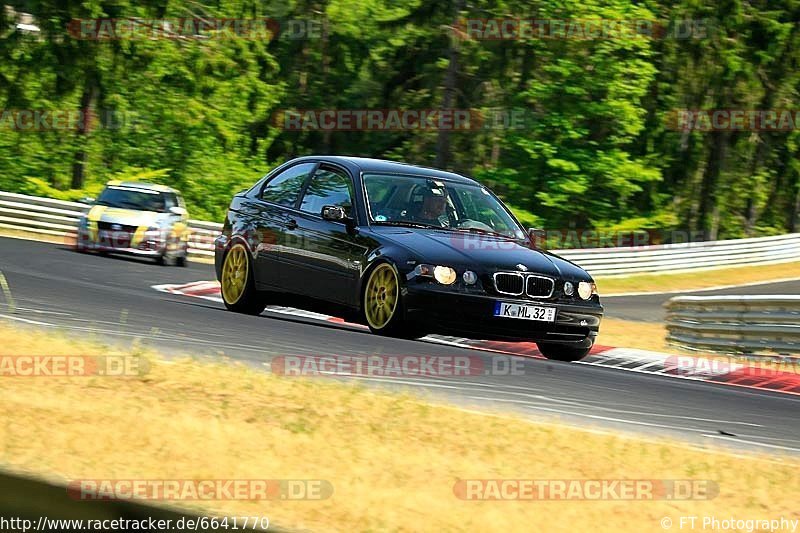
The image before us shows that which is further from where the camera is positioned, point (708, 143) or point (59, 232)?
point (708, 143)

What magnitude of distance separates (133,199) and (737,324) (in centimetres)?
1164

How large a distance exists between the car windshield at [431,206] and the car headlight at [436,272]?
1045 millimetres

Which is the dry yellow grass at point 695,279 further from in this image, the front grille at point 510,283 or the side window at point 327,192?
the front grille at point 510,283

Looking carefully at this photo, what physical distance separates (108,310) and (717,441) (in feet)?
19.3

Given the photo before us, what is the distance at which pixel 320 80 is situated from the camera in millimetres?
49281

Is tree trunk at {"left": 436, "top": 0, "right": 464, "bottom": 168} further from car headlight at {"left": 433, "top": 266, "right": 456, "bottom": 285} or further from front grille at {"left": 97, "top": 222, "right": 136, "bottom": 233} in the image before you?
car headlight at {"left": 433, "top": 266, "right": 456, "bottom": 285}

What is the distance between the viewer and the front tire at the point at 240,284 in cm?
1246

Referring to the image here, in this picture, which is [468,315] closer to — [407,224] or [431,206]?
[407,224]

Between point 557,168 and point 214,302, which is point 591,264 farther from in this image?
point 214,302

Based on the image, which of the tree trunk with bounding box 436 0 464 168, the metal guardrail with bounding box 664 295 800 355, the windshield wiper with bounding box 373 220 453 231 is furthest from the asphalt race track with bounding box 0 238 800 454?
the tree trunk with bounding box 436 0 464 168

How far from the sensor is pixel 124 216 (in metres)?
22.5

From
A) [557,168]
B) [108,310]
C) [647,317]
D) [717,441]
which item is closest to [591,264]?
[647,317]

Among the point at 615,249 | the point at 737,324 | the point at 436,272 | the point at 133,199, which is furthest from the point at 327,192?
the point at 615,249

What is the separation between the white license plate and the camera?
34.3 feet
